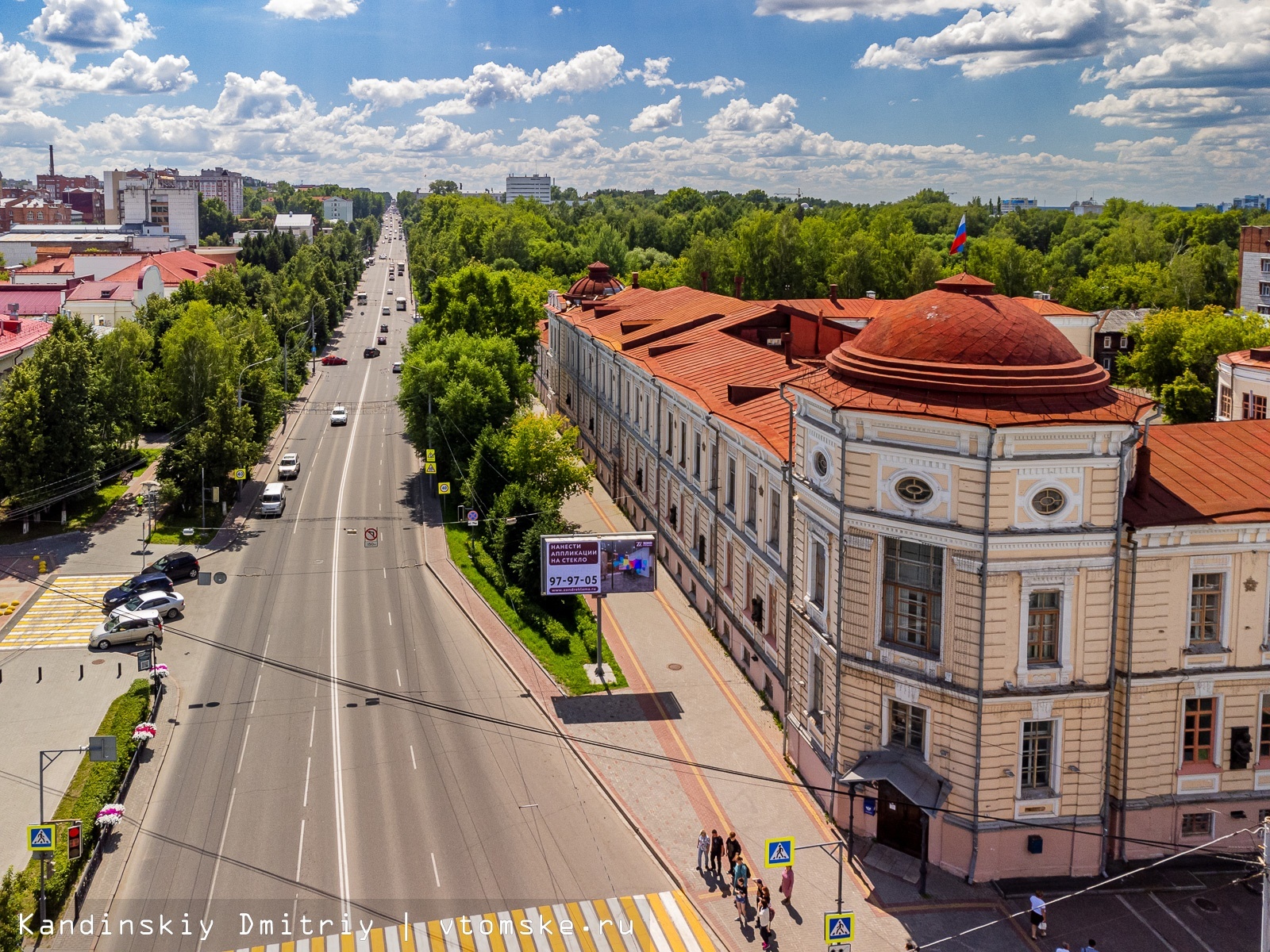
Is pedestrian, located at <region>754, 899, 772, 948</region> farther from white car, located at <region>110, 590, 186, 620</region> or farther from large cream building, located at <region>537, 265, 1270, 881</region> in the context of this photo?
white car, located at <region>110, 590, 186, 620</region>

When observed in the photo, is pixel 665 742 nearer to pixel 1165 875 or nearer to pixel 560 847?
pixel 560 847

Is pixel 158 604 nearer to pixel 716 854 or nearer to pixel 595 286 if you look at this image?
pixel 716 854

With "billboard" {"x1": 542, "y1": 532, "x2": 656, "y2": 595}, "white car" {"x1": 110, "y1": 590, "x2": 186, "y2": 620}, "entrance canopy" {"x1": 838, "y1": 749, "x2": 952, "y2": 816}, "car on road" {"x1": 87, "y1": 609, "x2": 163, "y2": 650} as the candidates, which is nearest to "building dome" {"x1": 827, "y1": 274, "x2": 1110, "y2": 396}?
"entrance canopy" {"x1": 838, "y1": 749, "x2": 952, "y2": 816}

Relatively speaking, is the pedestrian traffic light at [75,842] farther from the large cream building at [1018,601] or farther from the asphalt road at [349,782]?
the large cream building at [1018,601]

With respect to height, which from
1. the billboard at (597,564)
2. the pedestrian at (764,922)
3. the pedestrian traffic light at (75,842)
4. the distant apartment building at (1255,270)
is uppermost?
the distant apartment building at (1255,270)

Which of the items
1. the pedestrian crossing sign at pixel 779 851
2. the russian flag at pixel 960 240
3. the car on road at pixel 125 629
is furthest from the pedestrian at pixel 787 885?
the car on road at pixel 125 629

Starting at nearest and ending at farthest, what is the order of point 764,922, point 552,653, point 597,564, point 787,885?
point 764,922 → point 787,885 → point 597,564 → point 552,653

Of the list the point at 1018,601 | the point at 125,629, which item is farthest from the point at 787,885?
the point at 125,629
